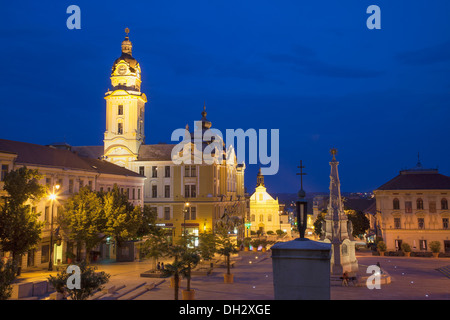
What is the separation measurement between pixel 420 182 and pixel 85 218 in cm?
4909

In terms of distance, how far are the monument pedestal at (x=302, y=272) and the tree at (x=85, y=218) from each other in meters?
29.6

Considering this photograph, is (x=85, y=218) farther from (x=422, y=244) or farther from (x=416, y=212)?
(x=422, y=244)

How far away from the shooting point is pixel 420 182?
5881cm

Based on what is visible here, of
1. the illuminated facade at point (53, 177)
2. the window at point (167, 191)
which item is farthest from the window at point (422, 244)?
the illuminated facade at point (53, 177)

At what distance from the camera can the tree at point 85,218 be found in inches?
1329

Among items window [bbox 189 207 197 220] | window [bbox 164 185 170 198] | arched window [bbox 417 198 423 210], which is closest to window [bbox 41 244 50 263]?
window [bbox 164 185 170 198]

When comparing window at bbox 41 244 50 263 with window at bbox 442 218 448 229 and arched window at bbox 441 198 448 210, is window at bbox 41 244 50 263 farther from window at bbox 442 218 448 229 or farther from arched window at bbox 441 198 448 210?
arched window at bbox 441 198 448 210

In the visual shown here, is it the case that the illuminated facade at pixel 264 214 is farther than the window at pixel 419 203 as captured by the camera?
Yes

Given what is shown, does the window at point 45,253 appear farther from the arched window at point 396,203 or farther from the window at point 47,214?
the arched window at point 396,203

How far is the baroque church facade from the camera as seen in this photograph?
62875mm

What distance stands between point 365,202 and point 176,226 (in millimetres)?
75164

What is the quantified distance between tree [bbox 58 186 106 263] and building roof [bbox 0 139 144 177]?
17.1 feet

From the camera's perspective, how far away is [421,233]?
185 ft
